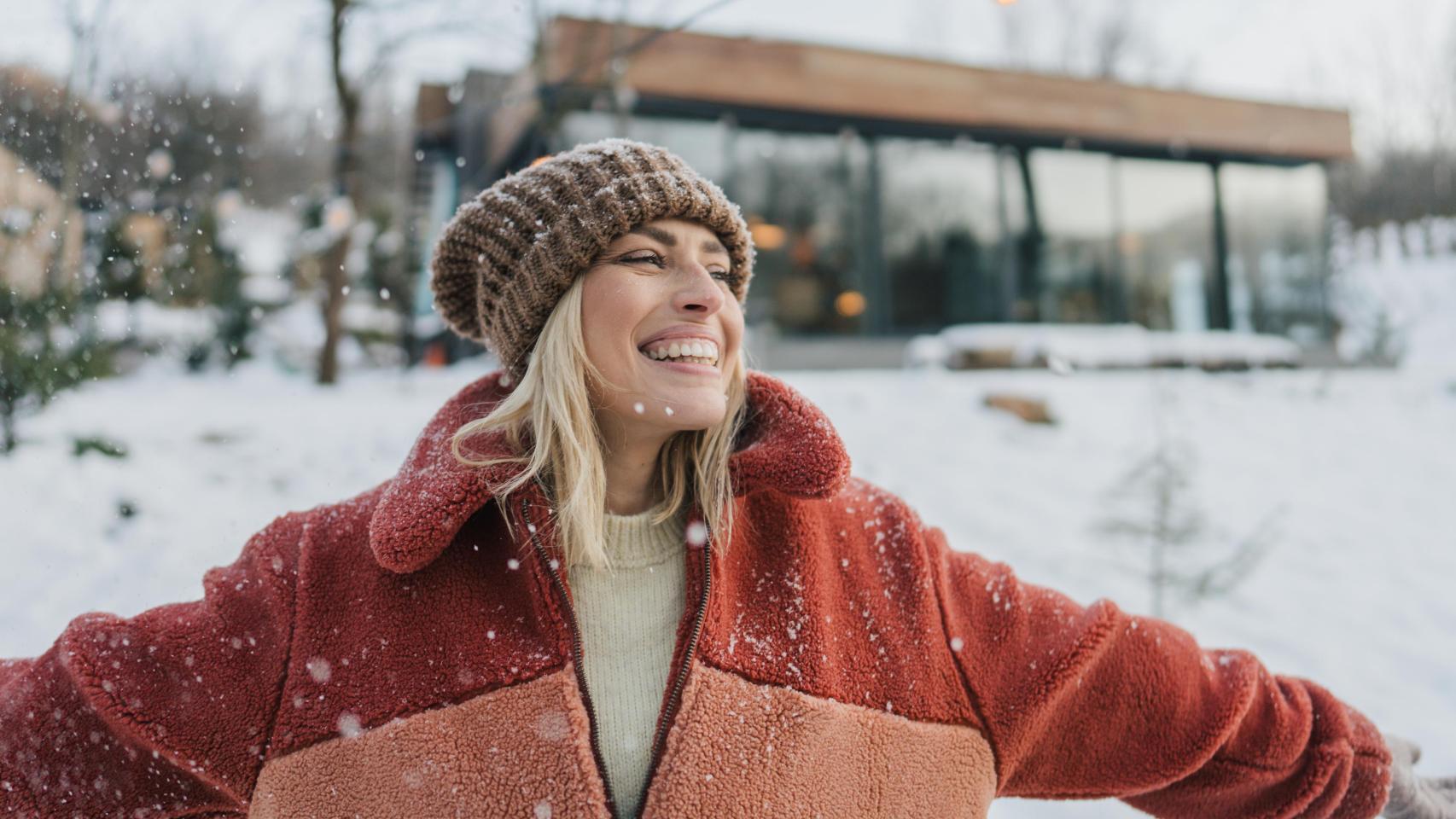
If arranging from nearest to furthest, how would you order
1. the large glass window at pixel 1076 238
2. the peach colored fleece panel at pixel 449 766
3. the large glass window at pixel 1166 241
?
the peach colored fleece panel at pixel 449 766, the large glass window at pixel 1076 238, the large glass window at pixel 1166 241

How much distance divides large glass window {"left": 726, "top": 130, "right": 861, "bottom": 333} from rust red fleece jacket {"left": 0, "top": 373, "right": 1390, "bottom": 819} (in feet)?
26.4

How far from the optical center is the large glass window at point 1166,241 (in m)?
11.9

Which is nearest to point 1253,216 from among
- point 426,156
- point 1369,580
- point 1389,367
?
point 1389,367

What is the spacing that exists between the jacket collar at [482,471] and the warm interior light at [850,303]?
344 inches

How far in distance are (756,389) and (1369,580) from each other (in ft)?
13.2

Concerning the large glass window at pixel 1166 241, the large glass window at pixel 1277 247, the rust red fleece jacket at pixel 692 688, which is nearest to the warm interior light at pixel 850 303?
the large glass window at pixel 1166 241

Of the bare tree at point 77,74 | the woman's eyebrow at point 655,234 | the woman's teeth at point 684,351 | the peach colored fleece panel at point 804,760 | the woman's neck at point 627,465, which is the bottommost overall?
the peach colored fleece panel at point 804,760

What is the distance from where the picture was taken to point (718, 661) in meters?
1.36

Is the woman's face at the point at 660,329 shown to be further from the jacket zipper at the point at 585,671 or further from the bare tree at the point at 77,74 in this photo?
the bare tree at the point at 77,74

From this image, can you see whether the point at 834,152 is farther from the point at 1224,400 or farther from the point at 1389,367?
the point at 1389,367

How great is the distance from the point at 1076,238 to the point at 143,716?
12.1 meters

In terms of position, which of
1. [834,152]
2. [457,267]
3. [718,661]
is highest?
[834,152]

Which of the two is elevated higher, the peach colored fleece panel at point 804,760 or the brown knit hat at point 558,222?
the brown knit hat at point 558,222

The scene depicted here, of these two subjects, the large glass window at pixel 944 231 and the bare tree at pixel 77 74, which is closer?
the bare tree at pixel 77 74
